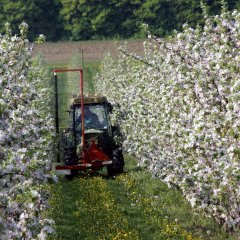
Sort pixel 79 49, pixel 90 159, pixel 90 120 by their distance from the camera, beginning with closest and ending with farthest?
1. pixel 90 159
2. pixel 90 120
3. pixel 79 49

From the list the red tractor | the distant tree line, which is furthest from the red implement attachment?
the distant tree line

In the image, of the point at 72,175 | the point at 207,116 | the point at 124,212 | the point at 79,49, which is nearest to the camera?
the point at 207,116

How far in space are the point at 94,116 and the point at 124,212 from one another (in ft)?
21.5

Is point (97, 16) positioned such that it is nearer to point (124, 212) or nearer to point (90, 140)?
point (90, 140)

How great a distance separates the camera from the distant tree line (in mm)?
97688

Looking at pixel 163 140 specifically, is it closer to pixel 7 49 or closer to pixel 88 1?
pixel 7 49

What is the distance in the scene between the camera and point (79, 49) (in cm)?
8044

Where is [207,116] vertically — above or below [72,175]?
above

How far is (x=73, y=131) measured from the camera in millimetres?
21625

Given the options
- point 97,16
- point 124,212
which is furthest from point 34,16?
point 124,212

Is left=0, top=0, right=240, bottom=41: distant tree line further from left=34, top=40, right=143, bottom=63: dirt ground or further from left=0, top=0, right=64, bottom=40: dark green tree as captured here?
left=34, top=40, right=143, bottom=63: dirt ground

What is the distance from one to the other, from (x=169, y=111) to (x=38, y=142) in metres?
2.92

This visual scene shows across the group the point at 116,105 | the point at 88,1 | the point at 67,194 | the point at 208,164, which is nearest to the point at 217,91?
the point at 208,164

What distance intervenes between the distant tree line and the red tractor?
73.0 metres
